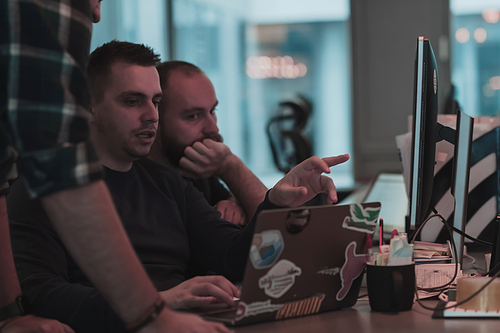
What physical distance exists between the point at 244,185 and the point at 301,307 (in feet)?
2.66

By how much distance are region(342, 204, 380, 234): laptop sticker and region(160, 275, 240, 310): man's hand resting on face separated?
8.4 inches

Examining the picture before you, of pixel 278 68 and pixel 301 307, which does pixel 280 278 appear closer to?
pixel 301 307

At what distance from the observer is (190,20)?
20.8 feet

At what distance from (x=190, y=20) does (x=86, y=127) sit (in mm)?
6012

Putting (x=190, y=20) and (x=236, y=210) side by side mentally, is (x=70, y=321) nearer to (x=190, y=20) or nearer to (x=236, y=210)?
(x=236, y=210)

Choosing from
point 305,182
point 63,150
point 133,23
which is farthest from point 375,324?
point 133,23

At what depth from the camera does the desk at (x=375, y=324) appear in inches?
27.7

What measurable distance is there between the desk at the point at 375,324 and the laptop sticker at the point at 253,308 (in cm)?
2

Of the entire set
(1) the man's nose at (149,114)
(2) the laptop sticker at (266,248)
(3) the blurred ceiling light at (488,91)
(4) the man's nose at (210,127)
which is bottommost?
(2) the laptop sticker at (266,248)

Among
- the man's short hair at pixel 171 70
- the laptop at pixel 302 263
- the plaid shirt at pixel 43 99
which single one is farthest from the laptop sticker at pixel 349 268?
the man's short hair at pixel 171 70

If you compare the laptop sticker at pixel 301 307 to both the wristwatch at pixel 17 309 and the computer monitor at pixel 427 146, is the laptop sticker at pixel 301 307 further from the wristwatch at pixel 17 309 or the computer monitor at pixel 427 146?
the wristwatch at pixel 17 309

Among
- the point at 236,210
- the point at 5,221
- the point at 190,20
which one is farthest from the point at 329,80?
the point at 5,221

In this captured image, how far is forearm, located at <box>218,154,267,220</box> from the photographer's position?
1520 millimetres

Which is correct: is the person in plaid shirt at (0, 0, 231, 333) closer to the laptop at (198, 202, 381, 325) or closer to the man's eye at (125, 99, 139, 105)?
the laptop at (198, 202, 381, 325)
